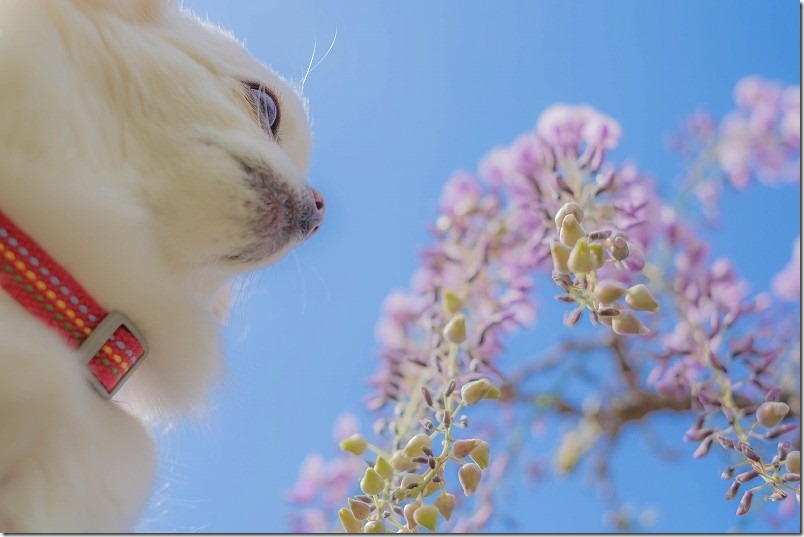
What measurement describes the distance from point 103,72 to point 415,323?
58 centimetres

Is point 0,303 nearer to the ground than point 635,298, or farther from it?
nearer to the ground

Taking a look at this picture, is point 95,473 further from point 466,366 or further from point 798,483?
point 798,483

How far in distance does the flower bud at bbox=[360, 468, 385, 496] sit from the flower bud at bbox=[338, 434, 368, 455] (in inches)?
1.9

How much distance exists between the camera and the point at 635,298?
0.44m

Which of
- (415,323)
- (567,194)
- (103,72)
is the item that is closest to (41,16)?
(103,72)

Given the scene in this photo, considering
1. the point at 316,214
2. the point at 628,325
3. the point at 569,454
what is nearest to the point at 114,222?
the point at 316,214

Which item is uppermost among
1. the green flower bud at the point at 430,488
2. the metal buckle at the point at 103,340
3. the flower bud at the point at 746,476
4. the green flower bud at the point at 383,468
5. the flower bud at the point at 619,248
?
the flower bud at the point at 619,248

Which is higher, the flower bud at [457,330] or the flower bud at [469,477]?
the flower bud at [457,330]

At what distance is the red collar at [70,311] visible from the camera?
480 mm

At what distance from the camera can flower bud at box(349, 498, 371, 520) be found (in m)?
0.46

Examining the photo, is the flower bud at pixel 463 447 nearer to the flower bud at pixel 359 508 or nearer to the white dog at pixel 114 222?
the flower bud at pixel 359 508

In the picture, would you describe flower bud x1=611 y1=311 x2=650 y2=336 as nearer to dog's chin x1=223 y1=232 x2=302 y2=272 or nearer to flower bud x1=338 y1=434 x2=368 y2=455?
flower bud x1=338 y1=434 x2=368 y2=455

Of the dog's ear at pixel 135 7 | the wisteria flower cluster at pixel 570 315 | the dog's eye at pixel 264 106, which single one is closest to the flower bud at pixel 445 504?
the wisteria flower cluster at pixel 570 315

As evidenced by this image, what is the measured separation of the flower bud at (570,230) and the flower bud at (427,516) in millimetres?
193
